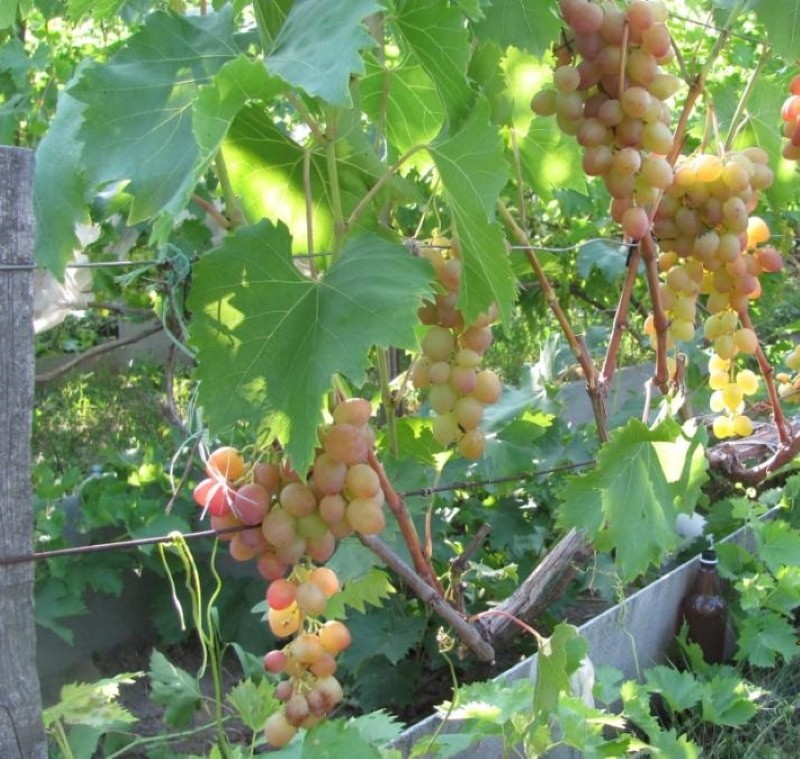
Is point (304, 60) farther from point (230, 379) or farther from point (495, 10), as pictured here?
point (495, 10)

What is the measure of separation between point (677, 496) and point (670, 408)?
0.44 ft

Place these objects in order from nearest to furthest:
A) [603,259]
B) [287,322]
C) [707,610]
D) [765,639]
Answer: [287,322] → [765,639] → [707,610] → [603,259]

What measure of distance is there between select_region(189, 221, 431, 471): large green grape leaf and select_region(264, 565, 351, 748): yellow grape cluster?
172 mm

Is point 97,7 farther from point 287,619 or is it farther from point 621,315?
point 621,315

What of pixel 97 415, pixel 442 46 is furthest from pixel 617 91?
pixel 97 415

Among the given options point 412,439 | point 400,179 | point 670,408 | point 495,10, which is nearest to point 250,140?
point 400,179

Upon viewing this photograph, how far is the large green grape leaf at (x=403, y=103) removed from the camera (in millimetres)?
1121

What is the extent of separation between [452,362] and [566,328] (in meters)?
0.32

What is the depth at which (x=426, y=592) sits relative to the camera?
4.01 feet

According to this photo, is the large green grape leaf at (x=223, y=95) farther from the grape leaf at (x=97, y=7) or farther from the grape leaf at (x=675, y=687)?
the grape leaf at (x=675, y=687)

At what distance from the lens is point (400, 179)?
3.79ft

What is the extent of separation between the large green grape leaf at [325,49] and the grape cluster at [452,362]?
0.34 meters

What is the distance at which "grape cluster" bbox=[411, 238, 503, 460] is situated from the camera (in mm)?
1144

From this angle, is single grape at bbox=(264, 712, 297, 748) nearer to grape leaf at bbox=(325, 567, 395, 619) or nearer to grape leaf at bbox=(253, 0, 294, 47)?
grape leaf at bbox=(325, 567, 395, 619)
